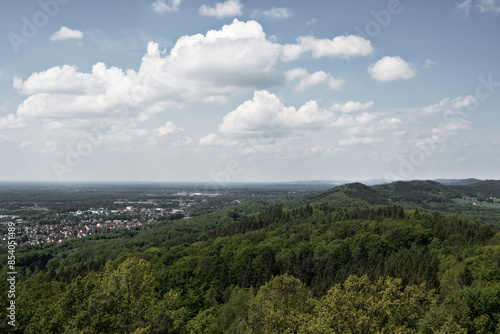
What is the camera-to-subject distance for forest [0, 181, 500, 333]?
41.9 m

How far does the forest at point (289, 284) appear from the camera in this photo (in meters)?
41.9

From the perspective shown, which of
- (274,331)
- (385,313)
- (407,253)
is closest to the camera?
(274,331)

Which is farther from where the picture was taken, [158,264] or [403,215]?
[403,215]

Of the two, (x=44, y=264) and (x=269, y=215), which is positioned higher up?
(x=269, y=215)

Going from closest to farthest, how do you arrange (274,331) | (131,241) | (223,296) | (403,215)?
(274,331), (223,296), (403,215), (131,241)

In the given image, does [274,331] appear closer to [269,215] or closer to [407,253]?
[407,253]

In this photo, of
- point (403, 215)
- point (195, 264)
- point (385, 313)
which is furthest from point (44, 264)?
point (403, 215)

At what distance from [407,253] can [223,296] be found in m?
58.0

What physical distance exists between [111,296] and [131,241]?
14805 centimetres

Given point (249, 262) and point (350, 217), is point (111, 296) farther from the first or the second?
point (350, 217)

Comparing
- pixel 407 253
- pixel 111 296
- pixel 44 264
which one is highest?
pixel 111 296

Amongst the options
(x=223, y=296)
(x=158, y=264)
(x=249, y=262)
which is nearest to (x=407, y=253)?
(x=249, y=262)

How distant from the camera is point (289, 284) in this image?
5581 centimetres

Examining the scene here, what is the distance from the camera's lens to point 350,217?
156875mm
